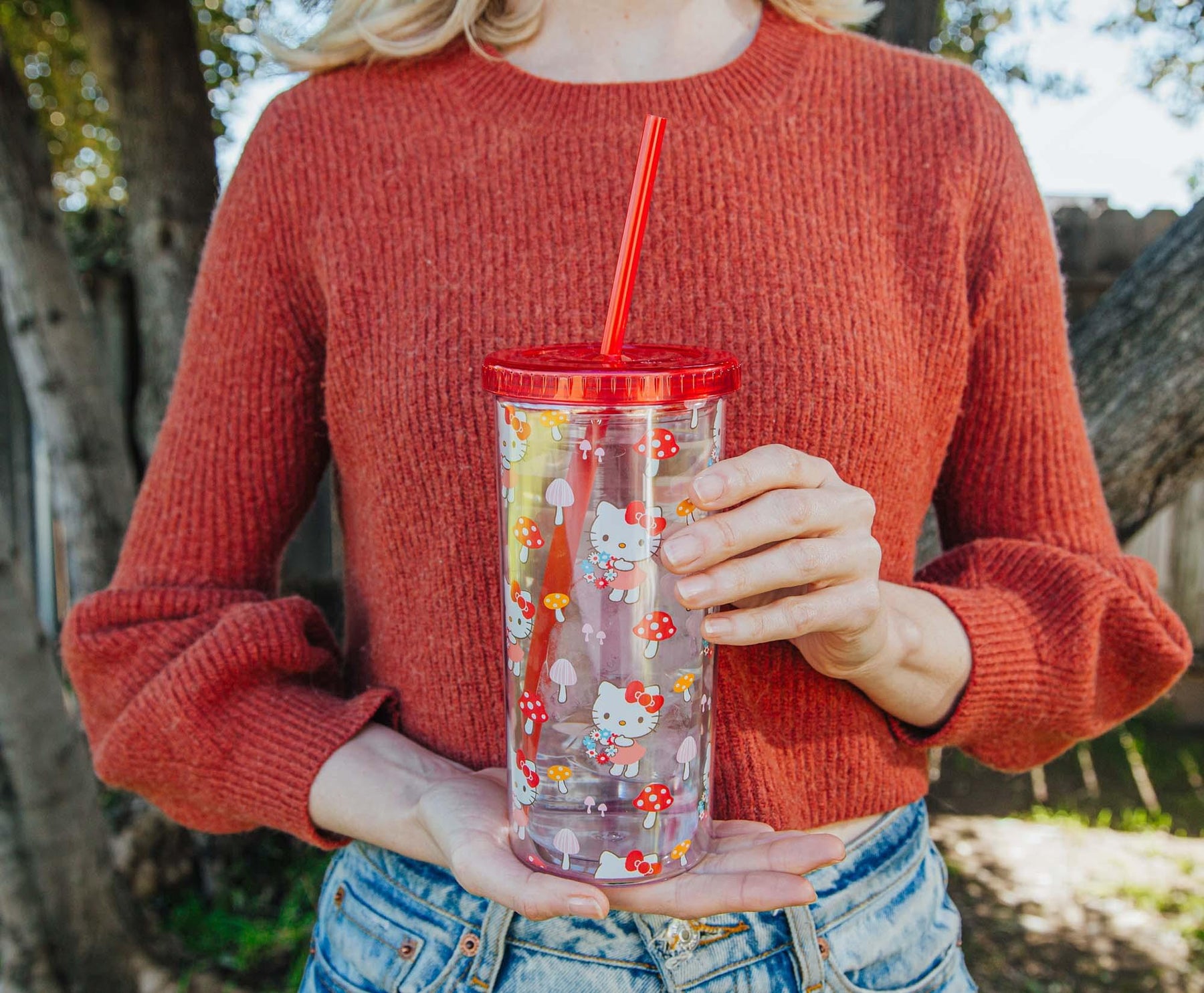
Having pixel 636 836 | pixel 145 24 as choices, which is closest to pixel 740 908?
pixel 636 836

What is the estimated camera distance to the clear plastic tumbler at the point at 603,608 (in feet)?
2.77

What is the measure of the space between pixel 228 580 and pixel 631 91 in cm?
73

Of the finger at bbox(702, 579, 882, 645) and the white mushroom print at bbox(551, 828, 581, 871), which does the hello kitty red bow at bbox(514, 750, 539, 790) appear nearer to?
the white mushroom print at bbox(551, 828, 581, 871)

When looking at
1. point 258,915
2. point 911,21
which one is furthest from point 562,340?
point 258,915

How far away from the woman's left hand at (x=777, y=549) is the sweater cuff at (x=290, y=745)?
48 cm

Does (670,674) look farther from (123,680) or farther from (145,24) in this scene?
(145,24)

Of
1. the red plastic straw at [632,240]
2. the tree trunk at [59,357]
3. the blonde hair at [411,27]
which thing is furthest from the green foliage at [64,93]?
the red plastic straw at [632,240]

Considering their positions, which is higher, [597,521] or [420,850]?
[597,521]

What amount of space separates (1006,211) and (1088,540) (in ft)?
1.28

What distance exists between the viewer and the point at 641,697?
0.89 m

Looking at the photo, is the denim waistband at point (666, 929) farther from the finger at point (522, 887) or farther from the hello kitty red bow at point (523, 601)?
the hello kitty red bow at point (523, 601)

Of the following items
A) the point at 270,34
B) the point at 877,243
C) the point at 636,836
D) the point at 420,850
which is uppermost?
the point at 270,34

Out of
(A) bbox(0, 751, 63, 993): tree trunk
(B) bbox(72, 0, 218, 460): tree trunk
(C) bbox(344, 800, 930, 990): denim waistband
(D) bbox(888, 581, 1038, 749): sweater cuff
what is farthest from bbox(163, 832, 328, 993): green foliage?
(D) bbox(888, 581, 1038, 749): sweater cuff

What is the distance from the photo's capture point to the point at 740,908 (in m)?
0.93
